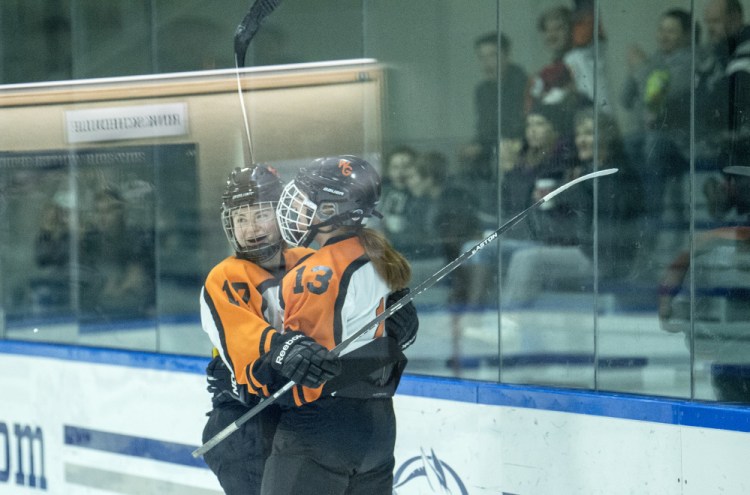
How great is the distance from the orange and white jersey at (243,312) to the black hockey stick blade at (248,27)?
121cm

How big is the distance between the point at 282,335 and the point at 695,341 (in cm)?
127

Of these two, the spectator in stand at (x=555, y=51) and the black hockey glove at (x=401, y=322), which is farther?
the spectator in stand at (x=555, y=51)

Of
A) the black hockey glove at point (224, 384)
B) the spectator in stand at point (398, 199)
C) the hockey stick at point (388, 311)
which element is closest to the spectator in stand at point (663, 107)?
the hockey stick at point (388, 311)

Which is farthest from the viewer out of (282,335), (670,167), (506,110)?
(506,110)

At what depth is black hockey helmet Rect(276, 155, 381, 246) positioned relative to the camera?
10.0 ft

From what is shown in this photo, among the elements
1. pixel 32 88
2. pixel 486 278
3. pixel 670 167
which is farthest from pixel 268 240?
pixel 32 88

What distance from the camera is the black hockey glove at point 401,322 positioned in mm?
3104

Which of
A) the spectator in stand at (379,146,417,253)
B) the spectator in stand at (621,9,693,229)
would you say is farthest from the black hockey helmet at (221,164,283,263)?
the spectator in stand at (621,9,693,229)

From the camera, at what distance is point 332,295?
2.92m

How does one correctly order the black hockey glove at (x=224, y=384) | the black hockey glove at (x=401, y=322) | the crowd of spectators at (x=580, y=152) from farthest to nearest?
the crowd of spectators at (x=580, y=152)
the black hockey glove at (x=224, y=384)
the black hockey glove at (x=401, y=322)

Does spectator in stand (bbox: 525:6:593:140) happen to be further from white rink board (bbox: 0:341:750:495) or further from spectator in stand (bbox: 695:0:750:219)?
white rink board (bbox: 0:341:750:495)

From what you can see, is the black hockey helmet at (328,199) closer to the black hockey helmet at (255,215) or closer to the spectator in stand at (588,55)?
the black hockey helmet at (255,215)

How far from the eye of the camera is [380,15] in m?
3.99

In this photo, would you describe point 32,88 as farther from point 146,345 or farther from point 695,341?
point 695,341
